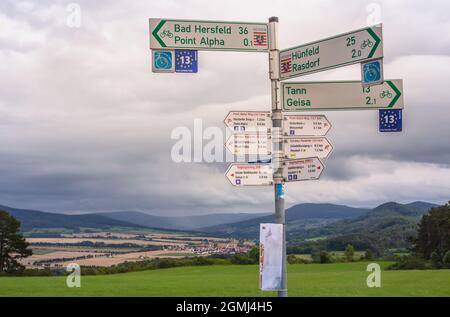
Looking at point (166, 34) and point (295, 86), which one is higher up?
point (166, 34)

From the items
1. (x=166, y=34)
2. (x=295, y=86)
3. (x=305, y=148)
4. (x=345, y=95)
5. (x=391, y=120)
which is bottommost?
(x=305, y=148)

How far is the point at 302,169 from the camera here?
10680mm

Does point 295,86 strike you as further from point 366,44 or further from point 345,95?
point 366,44

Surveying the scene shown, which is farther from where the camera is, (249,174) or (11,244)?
(11,244)

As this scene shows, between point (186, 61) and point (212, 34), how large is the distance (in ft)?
2.66

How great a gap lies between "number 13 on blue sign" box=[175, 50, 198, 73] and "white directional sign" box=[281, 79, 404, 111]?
1799 mm

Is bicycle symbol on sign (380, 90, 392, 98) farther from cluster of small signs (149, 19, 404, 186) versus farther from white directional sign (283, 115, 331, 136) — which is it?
white directional sign (283, 115, 331, 136)

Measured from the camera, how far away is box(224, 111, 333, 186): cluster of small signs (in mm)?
10625

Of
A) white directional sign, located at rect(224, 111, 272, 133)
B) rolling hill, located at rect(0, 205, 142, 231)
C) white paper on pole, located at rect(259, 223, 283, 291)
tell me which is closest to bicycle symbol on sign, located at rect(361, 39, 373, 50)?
white directional sign, located at rect(224, 111, 272, 133)

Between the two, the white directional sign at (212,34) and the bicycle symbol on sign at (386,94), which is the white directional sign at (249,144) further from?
the bicycle symbol on sign at (386,94)

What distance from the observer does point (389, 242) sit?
7544cm

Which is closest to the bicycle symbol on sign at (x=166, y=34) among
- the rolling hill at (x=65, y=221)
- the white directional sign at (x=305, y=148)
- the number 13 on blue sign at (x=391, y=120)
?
the white directional sign at (x=305, y=148)

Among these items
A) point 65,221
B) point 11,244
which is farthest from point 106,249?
point 65,221
